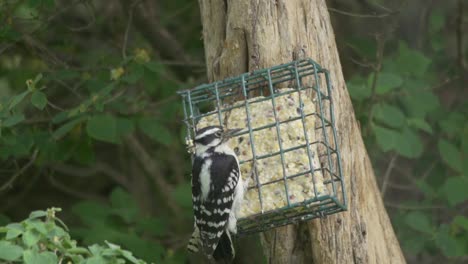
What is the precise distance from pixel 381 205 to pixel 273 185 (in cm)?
90

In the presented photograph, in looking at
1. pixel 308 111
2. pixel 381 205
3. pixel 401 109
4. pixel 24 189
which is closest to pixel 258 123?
pixel 308 111

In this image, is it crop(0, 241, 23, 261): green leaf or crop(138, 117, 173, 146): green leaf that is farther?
crop(138, 117, 173, 146): green leaf

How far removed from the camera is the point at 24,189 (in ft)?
30.8

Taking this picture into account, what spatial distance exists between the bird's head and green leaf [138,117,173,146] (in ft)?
5.90

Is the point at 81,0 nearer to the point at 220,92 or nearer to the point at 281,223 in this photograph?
the point at 220,92

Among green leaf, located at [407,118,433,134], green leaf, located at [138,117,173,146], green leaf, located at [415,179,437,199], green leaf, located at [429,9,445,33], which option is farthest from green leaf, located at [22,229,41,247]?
green leaf, located at [429,9,445,33]

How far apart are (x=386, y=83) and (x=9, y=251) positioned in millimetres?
3881

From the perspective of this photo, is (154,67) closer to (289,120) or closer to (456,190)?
(289,120)

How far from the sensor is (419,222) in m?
7.62

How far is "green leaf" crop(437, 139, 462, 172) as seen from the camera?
7.67 m

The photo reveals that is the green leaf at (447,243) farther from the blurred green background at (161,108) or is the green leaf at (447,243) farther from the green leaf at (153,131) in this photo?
the green leaf at (153,131)

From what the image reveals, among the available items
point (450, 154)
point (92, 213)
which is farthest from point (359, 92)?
point (92, 213)

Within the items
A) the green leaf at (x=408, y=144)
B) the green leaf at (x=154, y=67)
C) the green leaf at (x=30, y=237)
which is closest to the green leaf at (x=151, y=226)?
the green leaf at (x=154, y=67)

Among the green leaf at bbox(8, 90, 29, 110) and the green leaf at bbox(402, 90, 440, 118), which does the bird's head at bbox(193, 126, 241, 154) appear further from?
the green leaf at bbox(402, 90, 440, 118)
